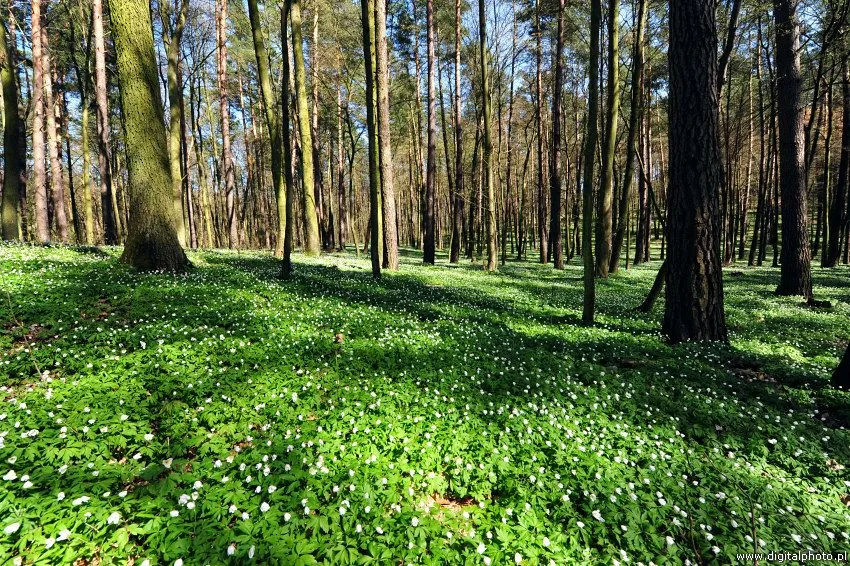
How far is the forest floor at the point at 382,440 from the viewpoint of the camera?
3.22 meters

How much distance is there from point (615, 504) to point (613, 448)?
1045 mm

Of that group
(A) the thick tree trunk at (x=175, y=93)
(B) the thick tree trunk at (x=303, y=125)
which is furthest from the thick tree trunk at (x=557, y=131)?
(A) the thick tree trunk at (x=175, y=93)

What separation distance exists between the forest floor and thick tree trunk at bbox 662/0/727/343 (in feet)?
3.22

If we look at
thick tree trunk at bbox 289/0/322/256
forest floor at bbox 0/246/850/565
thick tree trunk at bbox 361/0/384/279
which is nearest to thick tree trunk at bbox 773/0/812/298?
forest floor at bbox 0/246/850/565

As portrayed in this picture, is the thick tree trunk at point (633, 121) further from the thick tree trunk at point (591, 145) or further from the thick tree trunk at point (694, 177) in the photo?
the thick tree trunk at point (591, 145)

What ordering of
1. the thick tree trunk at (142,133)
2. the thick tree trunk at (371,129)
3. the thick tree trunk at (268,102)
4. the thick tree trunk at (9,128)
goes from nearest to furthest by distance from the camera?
the thick tree trunk at (142,133) < the thick tree trunk at (371,129) < the thick tree trunk at (9,128) < the thick tree trunk at (268,102)

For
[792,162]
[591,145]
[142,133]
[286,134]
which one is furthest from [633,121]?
[142,133]

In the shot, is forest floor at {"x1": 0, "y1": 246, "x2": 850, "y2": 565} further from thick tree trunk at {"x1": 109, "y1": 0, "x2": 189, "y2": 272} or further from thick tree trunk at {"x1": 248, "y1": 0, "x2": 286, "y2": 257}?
thick tree trunk at {"x1": 248, "y1": 0, "x2": 286, "y2": 257}

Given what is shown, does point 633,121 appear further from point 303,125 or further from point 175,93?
point 175,93

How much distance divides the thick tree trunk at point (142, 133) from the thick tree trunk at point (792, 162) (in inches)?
826

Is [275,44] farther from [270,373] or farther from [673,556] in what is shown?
[673,556]

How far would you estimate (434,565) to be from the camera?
10.1 ft

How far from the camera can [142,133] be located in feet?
31.7

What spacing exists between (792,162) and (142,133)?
71.6ft
